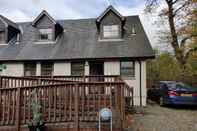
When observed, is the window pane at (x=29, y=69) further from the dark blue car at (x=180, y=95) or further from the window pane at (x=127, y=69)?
the dark blue car at (x=180, y=95)

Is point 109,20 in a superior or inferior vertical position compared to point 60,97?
superior

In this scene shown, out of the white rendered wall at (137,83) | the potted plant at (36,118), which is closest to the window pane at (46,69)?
A: the white rendered wall at (137,83)

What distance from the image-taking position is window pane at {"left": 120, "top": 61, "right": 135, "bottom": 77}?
14.5 meters

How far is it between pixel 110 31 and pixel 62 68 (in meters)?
4.42

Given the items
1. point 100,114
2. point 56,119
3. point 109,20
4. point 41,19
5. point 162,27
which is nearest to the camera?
point 100,114

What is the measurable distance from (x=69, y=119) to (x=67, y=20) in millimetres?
15253

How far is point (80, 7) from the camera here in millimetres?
21234

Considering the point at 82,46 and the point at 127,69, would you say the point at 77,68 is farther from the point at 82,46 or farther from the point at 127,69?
the point at 127,69

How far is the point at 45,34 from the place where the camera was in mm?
17625

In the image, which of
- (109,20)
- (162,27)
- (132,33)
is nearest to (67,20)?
(109,20)

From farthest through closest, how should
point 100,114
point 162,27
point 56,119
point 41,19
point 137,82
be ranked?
point 162,27 → point 41,19 → point 137,82 → point 56,119 → point 100,114

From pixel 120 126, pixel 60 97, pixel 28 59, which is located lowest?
pixel 120 126

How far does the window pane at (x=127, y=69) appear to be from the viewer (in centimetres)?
Answer: 1452

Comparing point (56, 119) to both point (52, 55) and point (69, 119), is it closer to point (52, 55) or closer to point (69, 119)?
point (69, 119)
